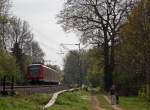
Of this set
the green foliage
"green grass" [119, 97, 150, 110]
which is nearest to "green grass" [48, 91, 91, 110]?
"green grass" [119, 97, 150, 110]

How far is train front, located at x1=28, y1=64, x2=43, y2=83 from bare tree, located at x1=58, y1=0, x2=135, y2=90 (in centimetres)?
733

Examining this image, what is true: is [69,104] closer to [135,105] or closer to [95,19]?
[135,105]

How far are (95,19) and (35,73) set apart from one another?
1181 cm

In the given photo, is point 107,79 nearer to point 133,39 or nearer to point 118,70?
point 118,70

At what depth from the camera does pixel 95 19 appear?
69.1 meters

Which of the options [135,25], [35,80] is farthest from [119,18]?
[135,25]

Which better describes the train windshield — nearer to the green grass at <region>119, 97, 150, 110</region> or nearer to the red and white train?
the red and white train

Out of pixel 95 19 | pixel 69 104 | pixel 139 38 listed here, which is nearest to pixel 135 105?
pixel 139 38

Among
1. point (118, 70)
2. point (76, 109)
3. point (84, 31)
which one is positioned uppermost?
point (84, 31)

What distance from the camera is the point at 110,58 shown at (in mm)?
70938

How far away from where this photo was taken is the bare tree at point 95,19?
2680 inches

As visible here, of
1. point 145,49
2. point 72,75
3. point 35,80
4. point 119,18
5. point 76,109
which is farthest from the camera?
point 72,75

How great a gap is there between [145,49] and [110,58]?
2416 centimetres

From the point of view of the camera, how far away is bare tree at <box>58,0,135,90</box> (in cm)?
6806
